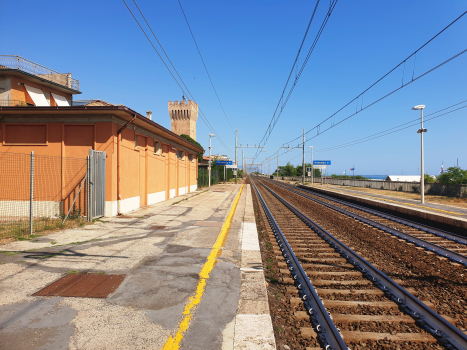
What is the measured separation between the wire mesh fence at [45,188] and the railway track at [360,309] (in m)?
8.77

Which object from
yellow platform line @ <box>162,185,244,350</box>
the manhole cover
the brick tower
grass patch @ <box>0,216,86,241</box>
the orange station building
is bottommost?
yellow platform line @ <box>162,185,244,350</box>

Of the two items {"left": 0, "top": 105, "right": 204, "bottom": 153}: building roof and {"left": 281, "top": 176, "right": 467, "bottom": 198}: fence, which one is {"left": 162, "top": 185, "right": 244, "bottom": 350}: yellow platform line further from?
{"left": 281, "top": 176, "right": 467, "bottom": 198}: fence

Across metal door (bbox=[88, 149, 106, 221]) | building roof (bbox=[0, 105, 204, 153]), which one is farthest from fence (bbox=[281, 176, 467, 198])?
metal door (bbox=[88, 149, 106, 221])

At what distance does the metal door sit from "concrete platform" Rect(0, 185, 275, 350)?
7.44 feet

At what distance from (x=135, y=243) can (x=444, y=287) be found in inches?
271

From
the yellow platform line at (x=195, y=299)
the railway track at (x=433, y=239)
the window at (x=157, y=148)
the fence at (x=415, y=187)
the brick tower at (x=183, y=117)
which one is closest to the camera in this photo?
the yellow platform line at (x=195, y=299)

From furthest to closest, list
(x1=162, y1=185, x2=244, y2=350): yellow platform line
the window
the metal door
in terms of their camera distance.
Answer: the window → the metal door → (x1=162, y1=185, x2=244, y2=350): yellow platform line

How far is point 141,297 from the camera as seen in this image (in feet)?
14.4

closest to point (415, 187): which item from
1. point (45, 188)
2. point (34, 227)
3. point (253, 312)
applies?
point (253, 312)

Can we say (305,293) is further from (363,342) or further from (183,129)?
(183,129)

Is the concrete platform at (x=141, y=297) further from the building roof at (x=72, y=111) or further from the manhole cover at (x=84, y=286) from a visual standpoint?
the building roof at (x=72, y=111)

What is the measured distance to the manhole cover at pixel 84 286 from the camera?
4415 millimetres

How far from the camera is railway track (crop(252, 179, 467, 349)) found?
344 cm

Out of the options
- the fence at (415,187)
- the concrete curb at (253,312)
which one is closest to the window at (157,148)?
the concrete curb at (253,312)
